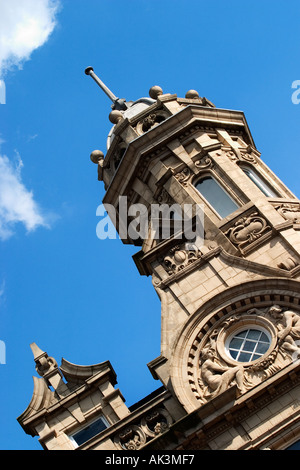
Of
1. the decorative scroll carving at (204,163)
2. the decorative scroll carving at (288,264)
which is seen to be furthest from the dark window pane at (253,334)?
the decorative scroll carving at (204,163)

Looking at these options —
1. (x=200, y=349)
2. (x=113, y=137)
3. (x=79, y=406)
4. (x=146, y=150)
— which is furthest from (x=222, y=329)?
(x=113, y=137)

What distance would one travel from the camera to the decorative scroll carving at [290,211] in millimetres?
24562

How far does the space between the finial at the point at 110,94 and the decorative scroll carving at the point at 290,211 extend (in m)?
10.9

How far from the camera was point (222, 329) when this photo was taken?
22.5m

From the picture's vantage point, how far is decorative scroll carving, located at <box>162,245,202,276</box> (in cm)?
2459

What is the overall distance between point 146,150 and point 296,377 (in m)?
11.0

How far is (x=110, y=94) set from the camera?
35.1 meters

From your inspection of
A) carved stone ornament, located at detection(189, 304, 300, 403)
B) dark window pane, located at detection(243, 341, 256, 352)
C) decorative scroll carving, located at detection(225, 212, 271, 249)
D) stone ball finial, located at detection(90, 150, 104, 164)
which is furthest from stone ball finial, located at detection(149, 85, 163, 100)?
dark window pane, located at detection(243, 341, 256, 352)

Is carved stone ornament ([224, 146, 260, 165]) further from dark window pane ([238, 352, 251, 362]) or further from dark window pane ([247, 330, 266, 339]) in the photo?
dark window pane ([238, 352, 251, 362])

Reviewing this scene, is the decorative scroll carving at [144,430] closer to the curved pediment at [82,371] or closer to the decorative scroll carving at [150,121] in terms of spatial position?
the curved pediment at [82,371]

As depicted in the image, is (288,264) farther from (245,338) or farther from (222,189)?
(222,189)

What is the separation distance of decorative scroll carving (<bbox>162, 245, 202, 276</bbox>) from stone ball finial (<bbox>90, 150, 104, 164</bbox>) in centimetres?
755

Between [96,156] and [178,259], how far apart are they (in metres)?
8.20
